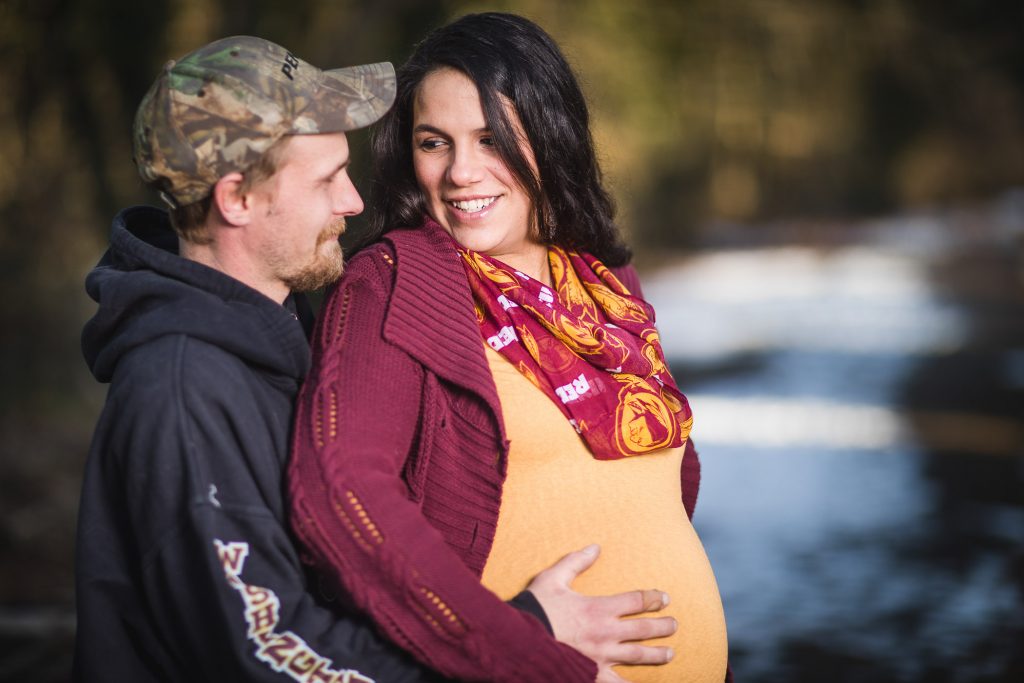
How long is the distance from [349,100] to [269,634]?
856mm

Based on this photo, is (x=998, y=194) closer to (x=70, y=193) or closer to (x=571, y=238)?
(x=70, y=193)

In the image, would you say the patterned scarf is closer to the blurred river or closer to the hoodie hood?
the hoodie hood

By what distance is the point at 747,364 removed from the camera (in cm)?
1080

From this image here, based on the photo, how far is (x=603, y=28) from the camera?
426 inches

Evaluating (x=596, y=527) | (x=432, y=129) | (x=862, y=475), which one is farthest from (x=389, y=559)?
(x=862, y=475)

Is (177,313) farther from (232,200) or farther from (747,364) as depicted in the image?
(747,364)

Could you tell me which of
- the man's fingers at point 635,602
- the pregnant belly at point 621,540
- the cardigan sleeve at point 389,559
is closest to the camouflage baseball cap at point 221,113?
the cardigan sleeve at point 389,559

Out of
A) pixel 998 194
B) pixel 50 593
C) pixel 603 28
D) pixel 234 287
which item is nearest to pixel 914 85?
pixel 998 194

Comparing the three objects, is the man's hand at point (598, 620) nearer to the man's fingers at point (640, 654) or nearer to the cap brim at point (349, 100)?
the man's fingers at point (640, 654)

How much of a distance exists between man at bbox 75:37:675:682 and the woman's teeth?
0.98 feet

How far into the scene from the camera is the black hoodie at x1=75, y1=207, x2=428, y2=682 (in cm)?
172

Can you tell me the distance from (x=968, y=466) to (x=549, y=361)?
5.79m

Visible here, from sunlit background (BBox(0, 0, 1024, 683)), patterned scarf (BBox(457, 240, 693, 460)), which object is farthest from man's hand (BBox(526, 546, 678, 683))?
sunlit background (BBox(0, 0, 1024, 683))

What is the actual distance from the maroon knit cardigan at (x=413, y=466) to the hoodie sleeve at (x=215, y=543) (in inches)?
2.4
